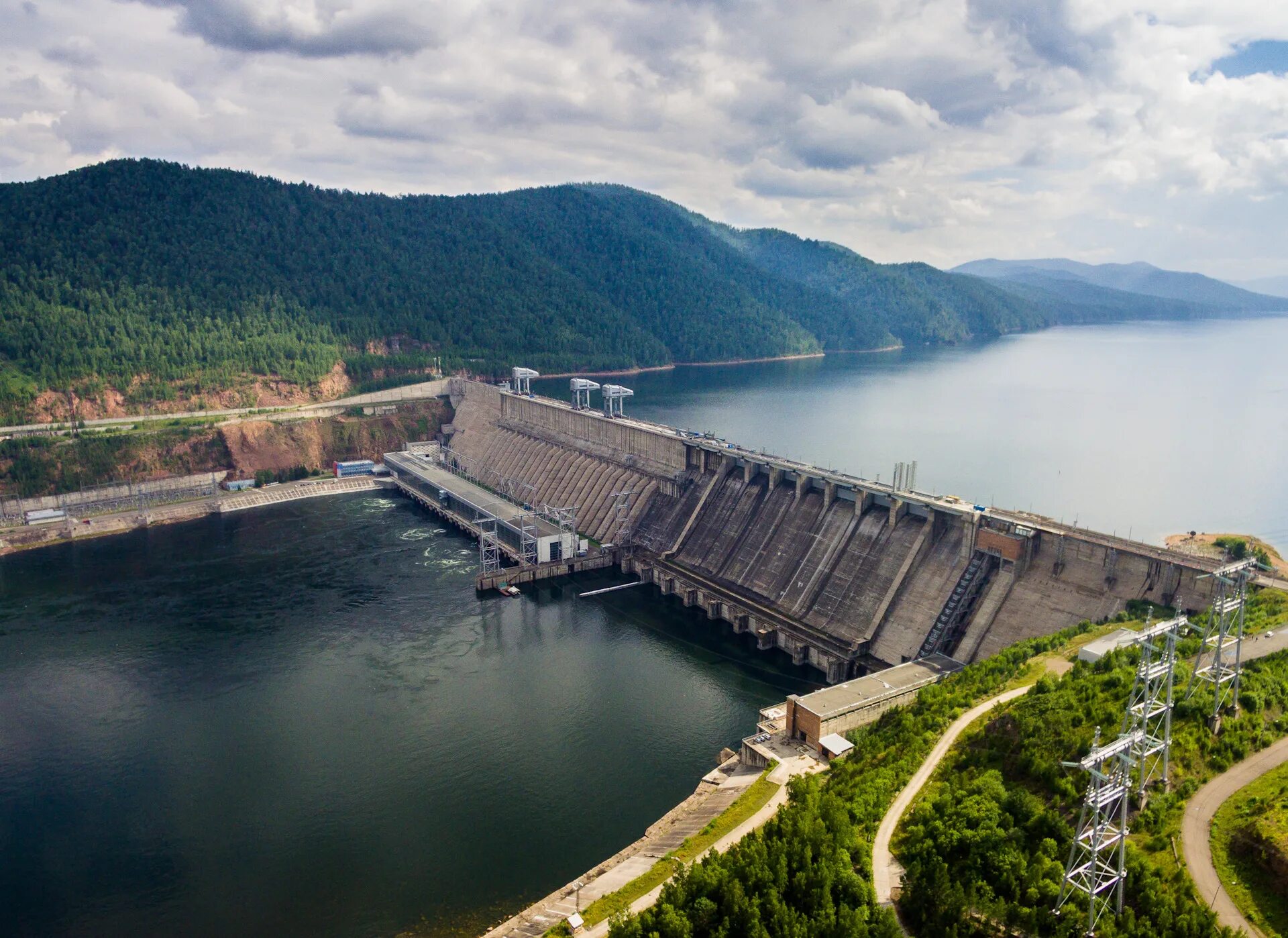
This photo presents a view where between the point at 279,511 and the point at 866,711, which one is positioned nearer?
the point at 866,711

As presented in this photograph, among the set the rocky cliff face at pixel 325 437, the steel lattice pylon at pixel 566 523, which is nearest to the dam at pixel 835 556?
the steel lattice pylon at pixel 566 523

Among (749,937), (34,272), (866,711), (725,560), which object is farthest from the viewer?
(34,272)

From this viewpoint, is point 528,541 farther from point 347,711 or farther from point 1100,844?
point 1100,844

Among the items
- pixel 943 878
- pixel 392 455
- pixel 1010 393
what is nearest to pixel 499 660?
pixel 943 878

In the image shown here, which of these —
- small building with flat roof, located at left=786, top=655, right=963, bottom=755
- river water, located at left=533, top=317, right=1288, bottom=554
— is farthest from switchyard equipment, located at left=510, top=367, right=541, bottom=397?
small building with flat roof, located at left=786, top=655, right=963, bottom=755

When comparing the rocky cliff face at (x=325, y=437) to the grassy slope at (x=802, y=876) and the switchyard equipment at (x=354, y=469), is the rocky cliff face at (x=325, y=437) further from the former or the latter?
the grassy slope at (x=802, y=876)

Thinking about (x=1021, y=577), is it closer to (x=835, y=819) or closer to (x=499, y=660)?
(x=835, y=819)
